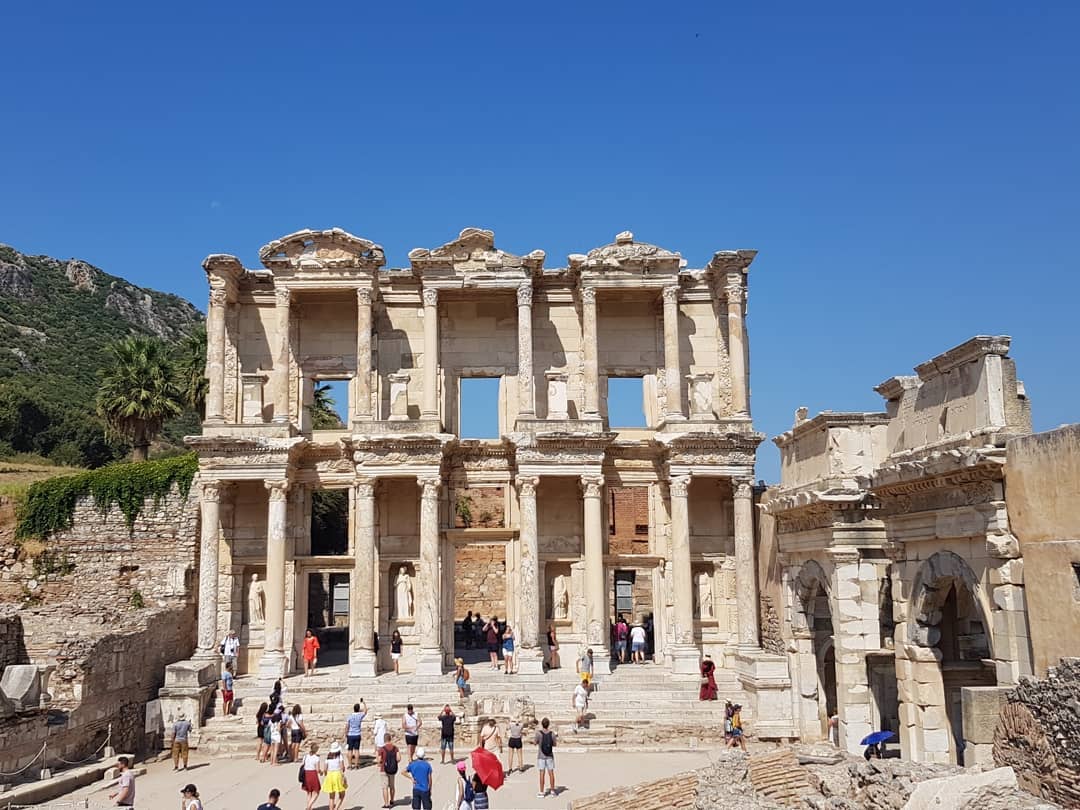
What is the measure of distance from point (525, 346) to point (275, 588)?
9.08 m

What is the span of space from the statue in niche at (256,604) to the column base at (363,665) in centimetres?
327

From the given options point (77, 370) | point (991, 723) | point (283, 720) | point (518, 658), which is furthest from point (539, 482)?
point (77, 370)

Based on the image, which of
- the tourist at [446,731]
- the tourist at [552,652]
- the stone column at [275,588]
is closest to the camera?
the tourist at [446,731]

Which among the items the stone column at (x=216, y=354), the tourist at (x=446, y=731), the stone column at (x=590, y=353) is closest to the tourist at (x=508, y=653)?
the tourist at (x=446, y=731)

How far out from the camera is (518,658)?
2434 cm

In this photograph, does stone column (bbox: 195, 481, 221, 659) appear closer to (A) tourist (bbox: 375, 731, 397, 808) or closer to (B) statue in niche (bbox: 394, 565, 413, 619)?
(B) statue in niche (bbox: 394, 565, 413, 619)

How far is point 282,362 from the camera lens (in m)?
26.5

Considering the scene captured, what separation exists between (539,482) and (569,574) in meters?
2.91

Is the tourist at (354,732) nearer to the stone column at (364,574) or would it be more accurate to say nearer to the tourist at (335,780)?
the tourist at (335,780)

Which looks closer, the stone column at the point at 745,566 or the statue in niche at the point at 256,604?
the stone column at the point at 745,566

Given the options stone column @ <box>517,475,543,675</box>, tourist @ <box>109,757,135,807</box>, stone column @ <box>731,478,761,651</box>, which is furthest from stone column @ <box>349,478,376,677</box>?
tourist @ <box>109,757,135,807</box>

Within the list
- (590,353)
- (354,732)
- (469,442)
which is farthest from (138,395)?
(354,732)

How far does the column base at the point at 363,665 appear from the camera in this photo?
24250 millimetres

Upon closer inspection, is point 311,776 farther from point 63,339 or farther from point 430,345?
point 63,339
